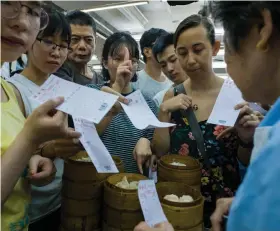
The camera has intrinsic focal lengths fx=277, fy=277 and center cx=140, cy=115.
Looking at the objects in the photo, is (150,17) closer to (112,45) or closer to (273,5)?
(112,45)

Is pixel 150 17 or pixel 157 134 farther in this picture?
pixel 150 17

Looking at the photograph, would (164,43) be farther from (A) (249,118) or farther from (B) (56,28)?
(A) (249,118)

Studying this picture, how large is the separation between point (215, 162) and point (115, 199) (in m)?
0.57

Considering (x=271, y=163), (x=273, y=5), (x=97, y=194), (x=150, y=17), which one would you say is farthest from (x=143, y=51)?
(x=150, y=17)

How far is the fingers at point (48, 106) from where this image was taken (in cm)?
80

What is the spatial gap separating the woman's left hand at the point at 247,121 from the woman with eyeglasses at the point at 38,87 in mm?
686

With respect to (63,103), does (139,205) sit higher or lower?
lower

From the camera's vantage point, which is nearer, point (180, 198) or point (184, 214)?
point (184, 214)

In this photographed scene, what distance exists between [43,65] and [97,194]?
79 centimetres

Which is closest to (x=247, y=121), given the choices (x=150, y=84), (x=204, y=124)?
(x=204, y=124)

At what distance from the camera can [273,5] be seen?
2.01 feet

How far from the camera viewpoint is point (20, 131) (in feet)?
2.65


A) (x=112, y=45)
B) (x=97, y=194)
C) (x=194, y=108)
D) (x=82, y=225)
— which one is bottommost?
(x=82, y=225)

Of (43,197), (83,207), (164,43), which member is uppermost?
(164,43)
